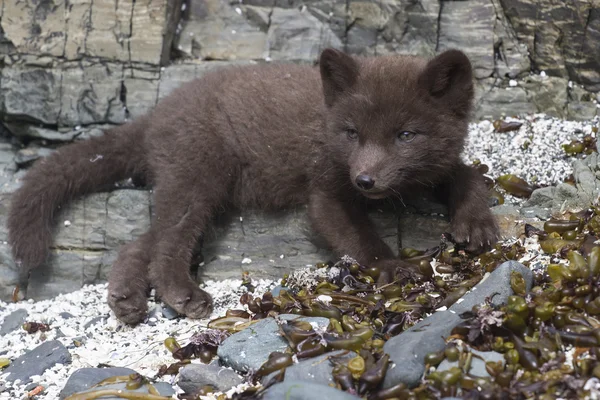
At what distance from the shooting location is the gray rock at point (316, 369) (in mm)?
3775

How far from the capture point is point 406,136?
4.96 m

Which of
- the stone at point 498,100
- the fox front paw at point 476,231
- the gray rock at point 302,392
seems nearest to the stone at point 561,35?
the stone at point 498,100

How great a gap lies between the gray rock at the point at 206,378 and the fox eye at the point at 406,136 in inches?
74.7

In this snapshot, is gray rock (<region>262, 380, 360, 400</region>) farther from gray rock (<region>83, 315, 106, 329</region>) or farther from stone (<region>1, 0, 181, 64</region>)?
stone (<region>1, 0, 181, 64</region>)

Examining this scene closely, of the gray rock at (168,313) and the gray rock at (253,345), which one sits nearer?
the gray rock at (253,345)

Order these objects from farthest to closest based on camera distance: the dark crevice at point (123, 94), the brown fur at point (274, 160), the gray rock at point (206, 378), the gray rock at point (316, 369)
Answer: the dark crevice at point (123, 94)
the brown fur at point (274, 160)
the gray rock at point (206, 378)
the gray rock at point (316, 369)

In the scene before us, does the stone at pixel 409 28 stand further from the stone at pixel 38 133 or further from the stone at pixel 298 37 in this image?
the stone at pixel 38 133

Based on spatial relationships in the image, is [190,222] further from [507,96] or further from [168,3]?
[507,96]

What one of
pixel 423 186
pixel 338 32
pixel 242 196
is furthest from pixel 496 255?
pixel 338 32

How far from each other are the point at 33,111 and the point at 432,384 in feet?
16.6

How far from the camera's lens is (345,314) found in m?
4.54

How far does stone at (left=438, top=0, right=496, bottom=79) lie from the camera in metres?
7.06

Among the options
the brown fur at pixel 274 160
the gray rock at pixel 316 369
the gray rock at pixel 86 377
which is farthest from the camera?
the brown fur at pixel 274 160

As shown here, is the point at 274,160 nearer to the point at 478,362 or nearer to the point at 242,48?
→ the point at 242,48
